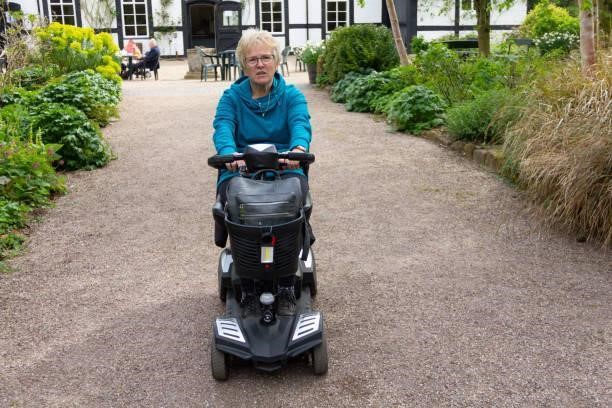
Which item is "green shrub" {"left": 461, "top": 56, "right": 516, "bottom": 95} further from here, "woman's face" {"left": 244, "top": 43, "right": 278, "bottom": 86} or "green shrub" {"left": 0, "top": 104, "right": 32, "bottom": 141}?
"woman's face" {"left": 244, "top": 43, "right": 278, "bottom": 86}

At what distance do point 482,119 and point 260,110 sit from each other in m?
4.80

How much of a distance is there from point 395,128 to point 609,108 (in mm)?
4433

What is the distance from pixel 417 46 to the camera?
17859mm

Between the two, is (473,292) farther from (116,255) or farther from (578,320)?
(116,255)

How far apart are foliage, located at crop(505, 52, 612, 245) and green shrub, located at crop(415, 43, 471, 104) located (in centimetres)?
339

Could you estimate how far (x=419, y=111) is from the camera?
9289 mm

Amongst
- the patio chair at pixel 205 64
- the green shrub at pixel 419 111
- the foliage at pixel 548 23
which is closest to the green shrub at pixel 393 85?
the green shrub at pixel 419 111

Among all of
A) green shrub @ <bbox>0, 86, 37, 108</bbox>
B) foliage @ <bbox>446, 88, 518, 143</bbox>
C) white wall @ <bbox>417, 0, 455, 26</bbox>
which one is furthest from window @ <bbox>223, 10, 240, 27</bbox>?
foliage @ <bbox>446, 88, 518, 143</bbox>

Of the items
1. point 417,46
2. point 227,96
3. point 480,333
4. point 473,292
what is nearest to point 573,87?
point 473,292

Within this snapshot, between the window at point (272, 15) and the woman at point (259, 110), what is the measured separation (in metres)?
29.3

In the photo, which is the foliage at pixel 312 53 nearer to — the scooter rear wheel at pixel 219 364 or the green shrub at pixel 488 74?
the green shrub at pixel 488 74

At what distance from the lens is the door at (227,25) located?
22.6 metres

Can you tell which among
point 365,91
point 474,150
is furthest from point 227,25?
point 474,150

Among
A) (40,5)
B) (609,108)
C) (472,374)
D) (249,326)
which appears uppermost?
(40,5)
